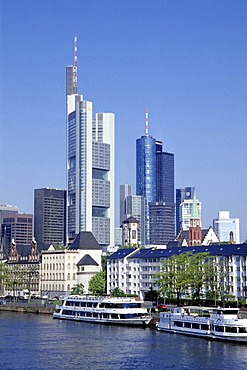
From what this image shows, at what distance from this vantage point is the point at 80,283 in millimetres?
192625

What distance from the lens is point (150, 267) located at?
6762 inches

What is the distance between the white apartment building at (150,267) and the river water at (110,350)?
44.8m

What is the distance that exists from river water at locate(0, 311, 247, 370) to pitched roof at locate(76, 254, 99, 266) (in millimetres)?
86625

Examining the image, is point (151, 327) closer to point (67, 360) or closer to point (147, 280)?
point (67, 360)

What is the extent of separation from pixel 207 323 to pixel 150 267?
78527 mm

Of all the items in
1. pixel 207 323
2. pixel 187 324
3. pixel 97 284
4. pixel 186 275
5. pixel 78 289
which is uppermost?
pixel 186 275

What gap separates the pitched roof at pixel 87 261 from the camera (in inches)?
7677

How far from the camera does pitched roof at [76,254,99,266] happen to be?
19500cm

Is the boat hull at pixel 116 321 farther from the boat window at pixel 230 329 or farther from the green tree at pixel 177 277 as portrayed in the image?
the boat window at pixel 230 329

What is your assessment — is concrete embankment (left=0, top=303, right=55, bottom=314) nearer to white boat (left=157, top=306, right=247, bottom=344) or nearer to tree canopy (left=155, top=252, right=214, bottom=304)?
tree canopy (left=155, top=252, right=214, bottom=304)

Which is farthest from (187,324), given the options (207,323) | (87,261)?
(87,261)

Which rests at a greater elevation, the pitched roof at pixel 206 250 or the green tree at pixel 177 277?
the pitched roof at pixel 206 250

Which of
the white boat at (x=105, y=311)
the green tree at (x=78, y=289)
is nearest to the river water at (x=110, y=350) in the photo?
the white boat at (x=105, y=311)

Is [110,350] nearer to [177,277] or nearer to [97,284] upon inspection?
[177,277]
